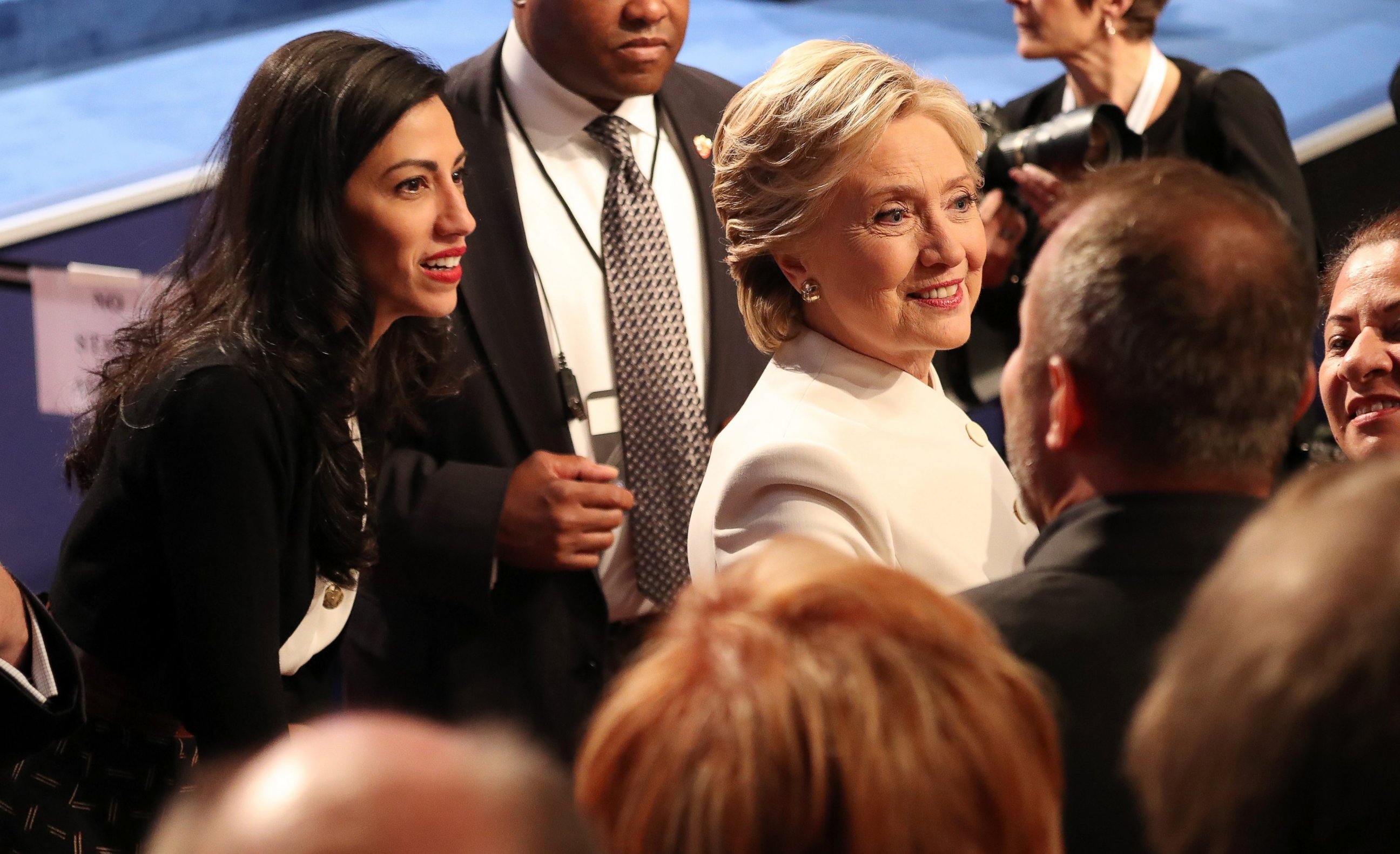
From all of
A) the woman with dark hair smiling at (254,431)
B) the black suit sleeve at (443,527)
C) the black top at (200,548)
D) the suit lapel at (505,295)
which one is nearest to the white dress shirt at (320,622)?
the woman with dark hair smiling at (254,431)

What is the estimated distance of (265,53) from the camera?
3420 millimetres

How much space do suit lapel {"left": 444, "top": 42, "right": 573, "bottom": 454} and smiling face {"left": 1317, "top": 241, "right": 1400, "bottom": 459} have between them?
1.17 meters

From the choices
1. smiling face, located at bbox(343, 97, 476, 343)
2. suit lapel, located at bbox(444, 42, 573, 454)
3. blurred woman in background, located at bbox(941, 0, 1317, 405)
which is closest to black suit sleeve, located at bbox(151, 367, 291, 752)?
smiling face, located at bbox(343, 97, 476, 343)

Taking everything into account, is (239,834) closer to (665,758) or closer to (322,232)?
(665,758)

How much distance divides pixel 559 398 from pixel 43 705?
1076 mm

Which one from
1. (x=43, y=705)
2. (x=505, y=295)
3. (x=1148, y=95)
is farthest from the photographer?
(x=1148, y=95)

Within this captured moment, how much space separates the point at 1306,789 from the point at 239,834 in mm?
483

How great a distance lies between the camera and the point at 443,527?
2.38 m

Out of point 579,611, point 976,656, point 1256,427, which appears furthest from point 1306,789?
point 579,611

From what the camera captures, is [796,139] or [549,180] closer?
[796,139]

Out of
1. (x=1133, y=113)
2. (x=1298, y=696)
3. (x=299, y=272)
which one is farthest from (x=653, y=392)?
(x=1298, y=696)

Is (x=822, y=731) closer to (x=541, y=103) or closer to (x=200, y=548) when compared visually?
(x=200, y=548)

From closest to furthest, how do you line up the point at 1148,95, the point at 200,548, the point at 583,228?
the point at 200,548 → the point at 583,228 → the point at 1148,95

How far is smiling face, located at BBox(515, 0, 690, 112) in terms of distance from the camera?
2523mm
